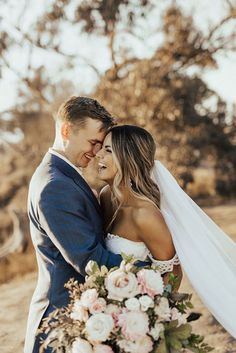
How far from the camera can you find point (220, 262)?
10.7 feet

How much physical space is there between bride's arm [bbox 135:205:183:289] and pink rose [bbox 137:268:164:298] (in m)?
0.58


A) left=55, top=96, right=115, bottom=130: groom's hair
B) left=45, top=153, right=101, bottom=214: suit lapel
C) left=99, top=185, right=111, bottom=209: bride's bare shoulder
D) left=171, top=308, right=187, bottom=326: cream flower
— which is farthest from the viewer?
left=99, top=185, right=111, bottom=209: bride's bare shoulder

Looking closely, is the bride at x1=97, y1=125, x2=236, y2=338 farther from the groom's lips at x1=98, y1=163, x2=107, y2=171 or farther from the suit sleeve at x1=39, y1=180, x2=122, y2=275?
the suit sleeve at x1=39, y1=180, x2=122, y2=275

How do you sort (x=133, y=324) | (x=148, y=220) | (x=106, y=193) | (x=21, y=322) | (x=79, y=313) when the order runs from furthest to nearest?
(x=21, y=322) → (x=106, y=193) → (x=148, y=220) → (x=79, y=313) → (x=133, y=324)

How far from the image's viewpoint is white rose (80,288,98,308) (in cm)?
245

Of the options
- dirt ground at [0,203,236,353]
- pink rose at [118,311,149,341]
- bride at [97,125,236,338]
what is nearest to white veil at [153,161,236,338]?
bride at [97,125,236,338]

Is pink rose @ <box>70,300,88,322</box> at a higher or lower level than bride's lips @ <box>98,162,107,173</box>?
lower

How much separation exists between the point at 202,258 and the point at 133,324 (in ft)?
3.06

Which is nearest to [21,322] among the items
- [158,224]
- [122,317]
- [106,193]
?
[106,193]

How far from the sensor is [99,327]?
240 cm

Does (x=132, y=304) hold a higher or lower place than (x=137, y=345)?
higher

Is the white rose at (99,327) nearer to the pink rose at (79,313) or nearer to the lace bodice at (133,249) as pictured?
the pink rose at (79,313)

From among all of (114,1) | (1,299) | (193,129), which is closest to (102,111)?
(1,299)

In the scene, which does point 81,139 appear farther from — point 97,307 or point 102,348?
point 102,348
